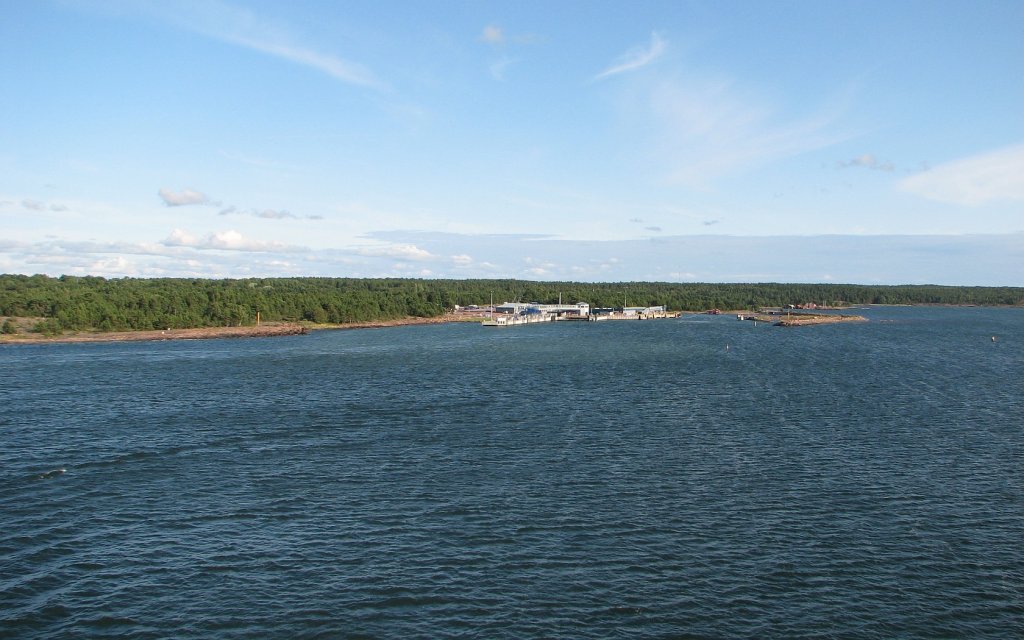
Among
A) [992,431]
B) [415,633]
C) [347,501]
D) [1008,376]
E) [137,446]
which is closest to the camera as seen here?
A: [415,633]

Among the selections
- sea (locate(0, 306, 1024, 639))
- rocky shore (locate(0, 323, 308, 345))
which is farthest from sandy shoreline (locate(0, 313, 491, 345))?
sea (locate(0, 306, 1024, 639))

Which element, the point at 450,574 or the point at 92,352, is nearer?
the point at 450,574

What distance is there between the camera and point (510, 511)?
3347cm

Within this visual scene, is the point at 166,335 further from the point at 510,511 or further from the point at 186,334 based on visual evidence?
the point at 510,511

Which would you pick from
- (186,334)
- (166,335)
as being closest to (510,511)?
(166,335)

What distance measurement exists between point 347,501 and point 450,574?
31.6 feet

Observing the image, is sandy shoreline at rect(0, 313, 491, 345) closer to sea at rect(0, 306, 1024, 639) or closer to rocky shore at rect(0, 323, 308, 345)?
rocky shore at rect(0, 323, 308, 345)

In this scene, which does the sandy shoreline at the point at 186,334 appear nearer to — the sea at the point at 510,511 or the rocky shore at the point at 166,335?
the rocky shore at the point at 166,335

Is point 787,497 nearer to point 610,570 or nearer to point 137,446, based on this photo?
point 610,570

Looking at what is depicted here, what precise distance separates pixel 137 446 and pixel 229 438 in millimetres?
5376

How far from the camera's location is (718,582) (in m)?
26.5

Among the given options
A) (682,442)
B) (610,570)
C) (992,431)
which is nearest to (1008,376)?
(992,431)

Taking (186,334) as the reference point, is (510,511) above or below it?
below

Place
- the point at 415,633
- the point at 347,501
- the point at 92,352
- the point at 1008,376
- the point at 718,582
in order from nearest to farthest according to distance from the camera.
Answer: the point at 415,633 → the point at 718,582 → the point at 347,501 → the point at 1008,376 → the point at 92,352
